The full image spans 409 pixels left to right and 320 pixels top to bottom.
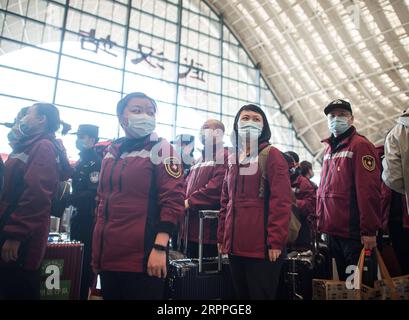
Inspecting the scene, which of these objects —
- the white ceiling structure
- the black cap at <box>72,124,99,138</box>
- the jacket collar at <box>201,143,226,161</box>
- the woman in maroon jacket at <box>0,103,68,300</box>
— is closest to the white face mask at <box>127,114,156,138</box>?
the woman in maroon jacket at <box>0,103,68,300</box>

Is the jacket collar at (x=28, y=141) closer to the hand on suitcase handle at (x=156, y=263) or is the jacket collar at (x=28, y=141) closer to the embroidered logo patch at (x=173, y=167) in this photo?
the embroidered logo patch at (x=173, y=167)

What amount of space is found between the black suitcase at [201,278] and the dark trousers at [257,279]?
0.52 meters

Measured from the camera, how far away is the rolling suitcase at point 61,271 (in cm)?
204

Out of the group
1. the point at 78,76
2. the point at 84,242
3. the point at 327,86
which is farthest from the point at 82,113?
the point at 327,86

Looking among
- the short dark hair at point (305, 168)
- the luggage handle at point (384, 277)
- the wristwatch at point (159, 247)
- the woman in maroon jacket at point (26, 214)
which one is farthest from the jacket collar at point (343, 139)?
the woman in maroon jacket at point (26, 214)

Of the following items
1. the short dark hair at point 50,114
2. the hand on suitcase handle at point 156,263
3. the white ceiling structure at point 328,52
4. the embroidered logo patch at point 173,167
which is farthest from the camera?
the white ceiling structure at point 328,52

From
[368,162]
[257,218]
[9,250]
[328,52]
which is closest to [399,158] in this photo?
[368,162]

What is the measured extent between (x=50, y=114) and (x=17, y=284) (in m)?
0.97

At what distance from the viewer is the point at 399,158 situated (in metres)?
1.69

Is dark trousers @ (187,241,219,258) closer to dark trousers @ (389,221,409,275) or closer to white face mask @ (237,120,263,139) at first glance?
white face mask @ (237,120,263,139)

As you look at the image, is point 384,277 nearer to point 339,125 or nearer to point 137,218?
point 339,125

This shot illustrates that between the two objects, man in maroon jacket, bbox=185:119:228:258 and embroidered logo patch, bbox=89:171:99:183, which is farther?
embroidered logo patch, bbox=89:171:99:183

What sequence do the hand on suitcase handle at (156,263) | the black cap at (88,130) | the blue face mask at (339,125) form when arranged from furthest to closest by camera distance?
1. the black cap at (88,130)
2. the blue face mask at (339,125)
3. the hand on suitcase handle at (156,263)

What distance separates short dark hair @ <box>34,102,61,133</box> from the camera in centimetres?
178
